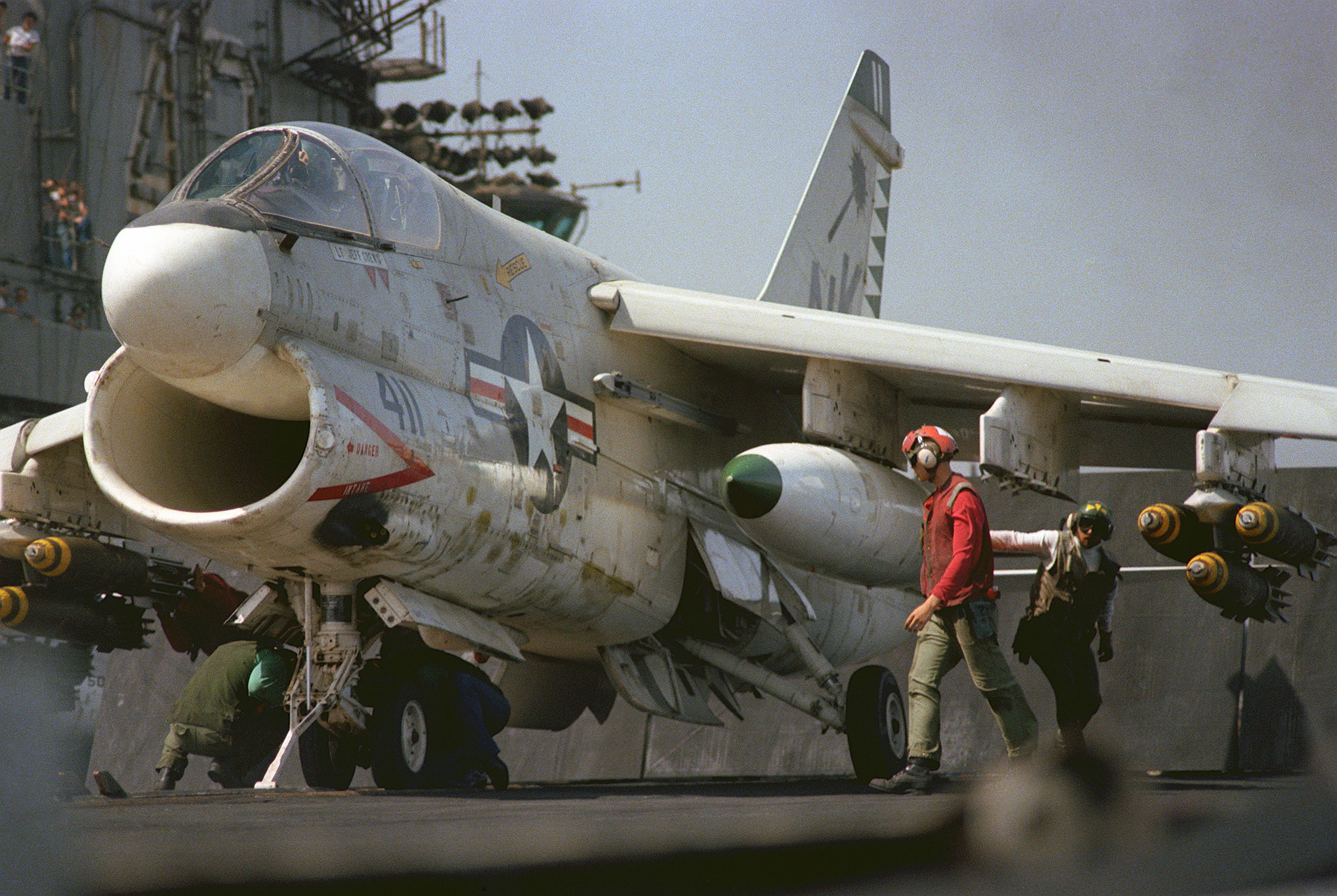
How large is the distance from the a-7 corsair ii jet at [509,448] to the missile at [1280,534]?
25 millimetres

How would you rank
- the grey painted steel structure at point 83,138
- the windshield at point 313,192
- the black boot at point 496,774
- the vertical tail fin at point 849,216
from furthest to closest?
the grey painted steel structure at point 83,138 → the vertical tail fin at point 849,216 → the black boot at point 496,774 → the windshield at point 313,192

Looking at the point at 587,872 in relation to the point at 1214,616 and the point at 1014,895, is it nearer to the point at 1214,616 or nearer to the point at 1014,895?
the point at 1014,895

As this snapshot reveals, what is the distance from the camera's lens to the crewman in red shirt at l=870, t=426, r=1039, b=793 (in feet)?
20.6

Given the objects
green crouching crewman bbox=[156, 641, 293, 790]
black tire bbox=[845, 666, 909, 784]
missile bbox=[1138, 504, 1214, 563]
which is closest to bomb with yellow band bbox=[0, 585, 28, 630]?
green crouching crewman bbox=[156, 641, 293, 790]

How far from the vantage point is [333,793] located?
6031mm

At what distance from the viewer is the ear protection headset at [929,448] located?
663 cm

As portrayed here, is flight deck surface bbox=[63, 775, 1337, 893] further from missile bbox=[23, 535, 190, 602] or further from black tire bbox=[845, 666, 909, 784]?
black tire bbox=[845, 666, 909, 784]

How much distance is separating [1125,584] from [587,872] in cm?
1095

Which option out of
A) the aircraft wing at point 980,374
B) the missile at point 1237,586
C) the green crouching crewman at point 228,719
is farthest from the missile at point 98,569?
the missile at point 1237,586

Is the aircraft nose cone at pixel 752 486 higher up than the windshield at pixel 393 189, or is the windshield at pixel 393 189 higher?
the windshield at pixel 393 189

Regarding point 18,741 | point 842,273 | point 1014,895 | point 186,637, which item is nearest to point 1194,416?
point 842,273

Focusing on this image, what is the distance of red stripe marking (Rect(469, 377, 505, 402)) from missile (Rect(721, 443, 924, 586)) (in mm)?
1250

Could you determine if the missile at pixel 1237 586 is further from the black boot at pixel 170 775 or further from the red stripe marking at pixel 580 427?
the black boot at pixel 170 775

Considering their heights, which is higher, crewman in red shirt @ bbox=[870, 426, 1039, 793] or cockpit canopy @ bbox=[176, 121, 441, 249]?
cockpit canopy @ bbox=[176, 121, 441, 249]
